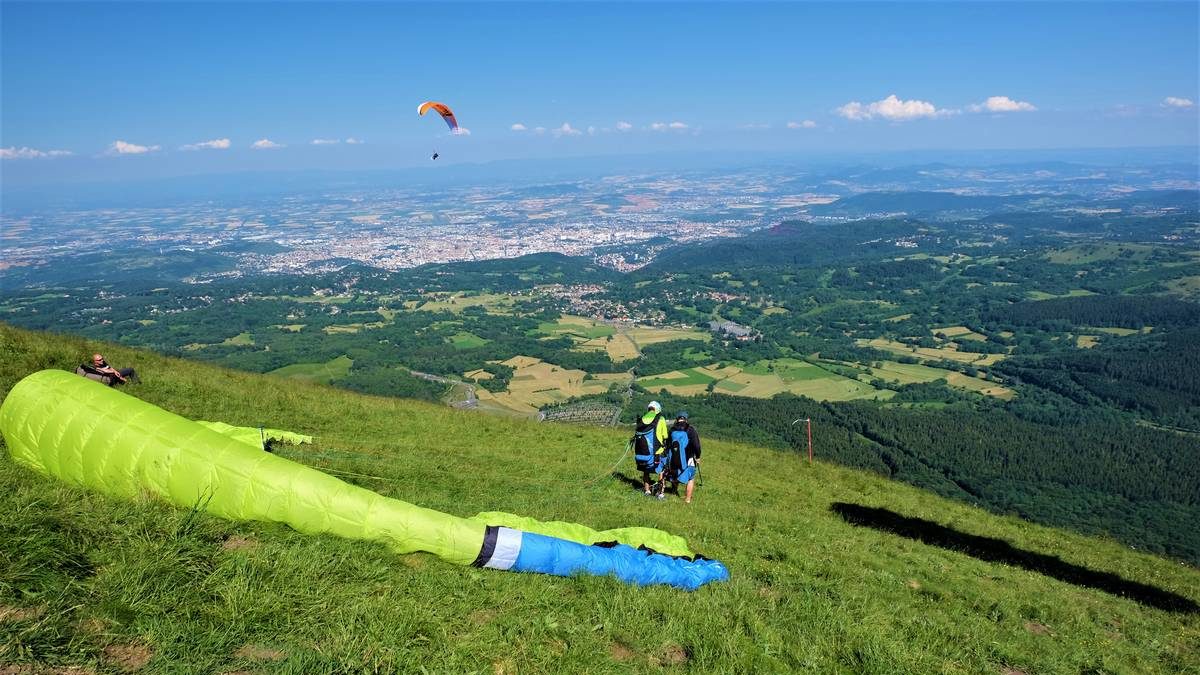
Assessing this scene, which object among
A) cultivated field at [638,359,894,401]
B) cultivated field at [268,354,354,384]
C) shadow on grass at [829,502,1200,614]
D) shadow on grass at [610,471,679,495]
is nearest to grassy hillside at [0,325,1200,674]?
shadow on grass at [829,502,1200,614]

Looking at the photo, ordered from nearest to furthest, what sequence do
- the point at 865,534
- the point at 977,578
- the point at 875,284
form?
the point at 977,578
the point at 865,534
the point at 875,284

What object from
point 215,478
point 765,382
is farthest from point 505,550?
point 765,382

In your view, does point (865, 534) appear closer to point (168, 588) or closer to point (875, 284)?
point (168, 588)

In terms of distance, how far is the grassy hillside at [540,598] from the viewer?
457 centimetres

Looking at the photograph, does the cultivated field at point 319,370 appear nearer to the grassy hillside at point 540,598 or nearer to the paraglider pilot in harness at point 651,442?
the grassy hillside at point 540,598

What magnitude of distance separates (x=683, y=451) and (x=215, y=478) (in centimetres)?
871

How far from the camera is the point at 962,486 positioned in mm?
46188

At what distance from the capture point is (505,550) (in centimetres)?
659

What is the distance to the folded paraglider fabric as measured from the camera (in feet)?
20.7

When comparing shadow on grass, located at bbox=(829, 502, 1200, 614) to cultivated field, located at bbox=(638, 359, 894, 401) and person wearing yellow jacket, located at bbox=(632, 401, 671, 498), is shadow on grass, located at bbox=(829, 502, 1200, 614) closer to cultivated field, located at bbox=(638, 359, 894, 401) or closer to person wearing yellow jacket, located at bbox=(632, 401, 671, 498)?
person wearing yellow jacket, located at bbox=(632, 401, 671, 498)

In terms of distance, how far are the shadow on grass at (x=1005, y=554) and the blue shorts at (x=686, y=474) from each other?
13.5 feet

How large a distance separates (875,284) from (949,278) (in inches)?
757

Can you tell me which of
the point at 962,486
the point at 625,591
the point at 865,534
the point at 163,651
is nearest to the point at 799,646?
the point at 625,591

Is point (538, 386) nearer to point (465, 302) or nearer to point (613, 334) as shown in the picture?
point (613, 334)
